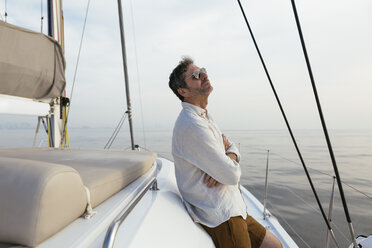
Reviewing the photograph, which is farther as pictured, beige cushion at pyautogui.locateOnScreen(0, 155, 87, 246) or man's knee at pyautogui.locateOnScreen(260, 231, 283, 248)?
man's knee at pyautogui.locateOnScreen(260, 231, 283, 248)

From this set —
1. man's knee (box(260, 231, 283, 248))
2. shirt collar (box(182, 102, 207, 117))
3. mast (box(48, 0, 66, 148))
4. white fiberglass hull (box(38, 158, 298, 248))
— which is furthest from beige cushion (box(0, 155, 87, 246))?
mast (box(48, 0, 66, 148))

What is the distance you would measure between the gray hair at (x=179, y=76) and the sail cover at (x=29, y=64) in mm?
1335

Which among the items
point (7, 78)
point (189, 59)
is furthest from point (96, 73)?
point (189, 59)

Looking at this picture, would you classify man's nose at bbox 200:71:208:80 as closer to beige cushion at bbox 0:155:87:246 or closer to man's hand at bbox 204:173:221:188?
man's hand at bbox 204:173:221:188

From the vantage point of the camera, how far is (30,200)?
639 mm

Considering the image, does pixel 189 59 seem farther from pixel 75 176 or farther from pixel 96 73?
pixel 96 73

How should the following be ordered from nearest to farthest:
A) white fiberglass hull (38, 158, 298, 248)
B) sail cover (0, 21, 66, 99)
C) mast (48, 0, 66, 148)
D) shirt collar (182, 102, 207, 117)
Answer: white fiberglass hull (38, 158, 298, 248)
shirt collar (182, 102, 207, 117)
sail cover (0, 21, 66, 99)
mast (48, 0, 66, 148)

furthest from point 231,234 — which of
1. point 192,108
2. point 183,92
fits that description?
point 183,92

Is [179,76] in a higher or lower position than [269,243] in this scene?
higher

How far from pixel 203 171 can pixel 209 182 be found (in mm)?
63

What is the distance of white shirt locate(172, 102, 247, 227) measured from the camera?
120 cm

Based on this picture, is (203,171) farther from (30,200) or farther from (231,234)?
(30,200)

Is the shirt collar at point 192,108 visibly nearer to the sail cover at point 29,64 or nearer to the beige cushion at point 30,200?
the beige cushion at point 30,200

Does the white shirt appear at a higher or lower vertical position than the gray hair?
lower
